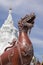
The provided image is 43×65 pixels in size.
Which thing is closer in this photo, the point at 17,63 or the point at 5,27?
the point at 17,63

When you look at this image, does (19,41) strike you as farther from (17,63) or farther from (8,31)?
(8,31)

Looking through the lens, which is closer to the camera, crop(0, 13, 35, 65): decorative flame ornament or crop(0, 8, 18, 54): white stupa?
crop(0, 13, 35, 65): decorative flame ornament

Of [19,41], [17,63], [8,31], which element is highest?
[19,41]

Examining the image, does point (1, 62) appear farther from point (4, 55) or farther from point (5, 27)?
point (5, 27)

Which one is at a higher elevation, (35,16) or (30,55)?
(35,16)

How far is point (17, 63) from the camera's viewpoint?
814 cm

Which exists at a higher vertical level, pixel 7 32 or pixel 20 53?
pixel 20 53

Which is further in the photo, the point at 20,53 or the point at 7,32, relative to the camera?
the point at 7,32

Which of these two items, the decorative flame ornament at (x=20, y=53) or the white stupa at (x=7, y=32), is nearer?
the decorative flame ornament at (x=20, y=53)

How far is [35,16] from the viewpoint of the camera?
8453 millimetres

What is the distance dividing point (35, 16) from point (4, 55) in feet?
4.23

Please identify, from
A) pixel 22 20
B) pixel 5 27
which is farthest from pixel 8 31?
pixel 22 20

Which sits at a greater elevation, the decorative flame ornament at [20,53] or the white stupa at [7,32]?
the decorative flame ornament at [20,53]

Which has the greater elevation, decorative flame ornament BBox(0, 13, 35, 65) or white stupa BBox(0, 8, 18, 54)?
decorative flame ornament BBox(0, 13, 35, 65)
